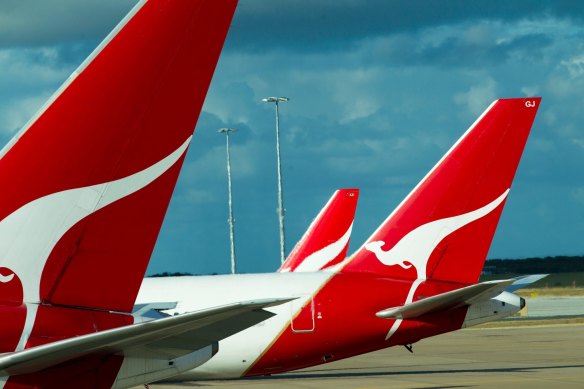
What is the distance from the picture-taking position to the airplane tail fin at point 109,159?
7887 millimetres

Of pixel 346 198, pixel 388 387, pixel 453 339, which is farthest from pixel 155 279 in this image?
pixel 453 339

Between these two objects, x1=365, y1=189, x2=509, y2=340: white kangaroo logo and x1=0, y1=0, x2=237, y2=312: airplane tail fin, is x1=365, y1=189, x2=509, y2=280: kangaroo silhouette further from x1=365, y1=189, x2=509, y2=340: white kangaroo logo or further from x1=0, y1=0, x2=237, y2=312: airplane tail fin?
x1=0, y1=0, x2=237, y2=312: airplane tail fin

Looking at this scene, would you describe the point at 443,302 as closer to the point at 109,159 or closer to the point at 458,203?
the point at 458,203

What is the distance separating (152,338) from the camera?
7180mm

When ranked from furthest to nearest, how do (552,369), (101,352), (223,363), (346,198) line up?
(346,198)
(552,369)
(223,363)
(101,352)

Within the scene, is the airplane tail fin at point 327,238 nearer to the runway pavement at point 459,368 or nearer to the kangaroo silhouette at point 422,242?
the runway pavement at point 459,368

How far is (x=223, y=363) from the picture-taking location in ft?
70.7

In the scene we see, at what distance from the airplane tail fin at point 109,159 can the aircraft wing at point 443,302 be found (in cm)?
1335

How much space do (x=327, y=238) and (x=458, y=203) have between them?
58.4 ft

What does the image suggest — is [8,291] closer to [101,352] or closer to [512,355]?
[101,352]

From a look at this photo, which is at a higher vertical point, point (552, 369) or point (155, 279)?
point (155, 279)

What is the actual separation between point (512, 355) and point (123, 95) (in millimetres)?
27780

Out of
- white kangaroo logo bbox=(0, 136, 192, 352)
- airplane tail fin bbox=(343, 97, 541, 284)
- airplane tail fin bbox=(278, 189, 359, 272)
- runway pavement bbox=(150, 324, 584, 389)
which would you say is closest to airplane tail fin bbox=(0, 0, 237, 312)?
white kangaroo logo bbox=(0, 136, 192, 352)

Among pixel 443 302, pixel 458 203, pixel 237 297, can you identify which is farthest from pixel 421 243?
pixel 237 297
